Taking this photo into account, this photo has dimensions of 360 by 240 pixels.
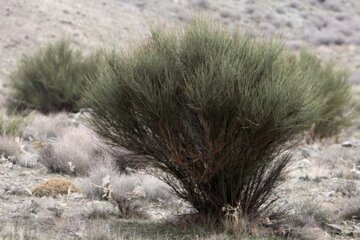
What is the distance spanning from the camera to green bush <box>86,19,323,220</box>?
6.60 metres

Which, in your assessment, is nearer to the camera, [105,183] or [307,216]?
[307,216]

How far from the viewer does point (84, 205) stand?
8977mm

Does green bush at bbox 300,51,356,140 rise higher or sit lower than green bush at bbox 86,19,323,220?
lower

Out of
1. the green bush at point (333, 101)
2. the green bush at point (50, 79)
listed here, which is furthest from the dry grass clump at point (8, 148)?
the green bush at point (333, 101)

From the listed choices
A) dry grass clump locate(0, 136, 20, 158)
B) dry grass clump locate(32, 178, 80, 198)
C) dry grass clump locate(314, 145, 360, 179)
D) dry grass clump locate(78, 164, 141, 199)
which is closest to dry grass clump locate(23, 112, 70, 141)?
dry grass clump locate(0, 136, 20, 158)

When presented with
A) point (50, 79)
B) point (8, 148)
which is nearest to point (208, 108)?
point (8, 148)

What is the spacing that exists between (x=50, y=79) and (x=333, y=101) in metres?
9.25

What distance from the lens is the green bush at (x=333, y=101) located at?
64.1 feet

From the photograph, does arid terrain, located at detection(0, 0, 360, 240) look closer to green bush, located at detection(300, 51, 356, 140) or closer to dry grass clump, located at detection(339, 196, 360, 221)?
dry grass clump, located at detection(339, 196, 360, 221)

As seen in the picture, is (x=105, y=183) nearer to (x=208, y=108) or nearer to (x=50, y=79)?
(x=208, y=108)

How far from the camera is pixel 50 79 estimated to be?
21.4 metres

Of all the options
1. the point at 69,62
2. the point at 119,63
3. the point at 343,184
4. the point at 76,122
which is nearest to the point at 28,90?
the point at 69,62

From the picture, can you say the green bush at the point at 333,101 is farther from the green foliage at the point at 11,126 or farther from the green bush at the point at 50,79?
the green foliage at the point at 11,126

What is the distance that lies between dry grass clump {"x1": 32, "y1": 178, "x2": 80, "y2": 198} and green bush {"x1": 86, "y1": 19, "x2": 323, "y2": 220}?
2504 millimetres
